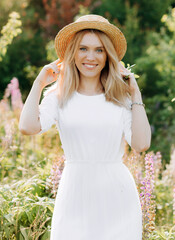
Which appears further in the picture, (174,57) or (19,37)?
(19,37)

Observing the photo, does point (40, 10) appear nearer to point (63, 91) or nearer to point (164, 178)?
point (164, 178)

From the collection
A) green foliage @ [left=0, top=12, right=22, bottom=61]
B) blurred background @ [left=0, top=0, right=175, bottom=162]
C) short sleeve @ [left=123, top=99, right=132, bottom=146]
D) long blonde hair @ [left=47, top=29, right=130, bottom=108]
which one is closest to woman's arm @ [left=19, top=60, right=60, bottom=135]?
long blonde hair @ [left=47, top=29, right=130, bottom=108]

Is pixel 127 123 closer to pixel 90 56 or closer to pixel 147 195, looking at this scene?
pixel 90 56

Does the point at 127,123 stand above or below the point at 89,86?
below

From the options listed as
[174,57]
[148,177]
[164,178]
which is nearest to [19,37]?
[174,57]

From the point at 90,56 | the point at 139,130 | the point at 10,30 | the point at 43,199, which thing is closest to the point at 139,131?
the point at 139,130

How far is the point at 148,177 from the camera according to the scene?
9.78 feet

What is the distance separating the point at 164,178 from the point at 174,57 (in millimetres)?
4857

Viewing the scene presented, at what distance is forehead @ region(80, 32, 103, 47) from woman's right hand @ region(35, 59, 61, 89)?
0.24 m

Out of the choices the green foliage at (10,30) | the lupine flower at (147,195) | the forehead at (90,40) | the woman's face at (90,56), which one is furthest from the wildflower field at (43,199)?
the green foliage at (10,30)

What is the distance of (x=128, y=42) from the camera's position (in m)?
10.5

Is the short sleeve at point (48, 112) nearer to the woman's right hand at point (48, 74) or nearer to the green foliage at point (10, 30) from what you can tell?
the woman's right hand at point (48, 74)

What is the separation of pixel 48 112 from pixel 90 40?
0.52m

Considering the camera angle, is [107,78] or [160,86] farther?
[160,86]
